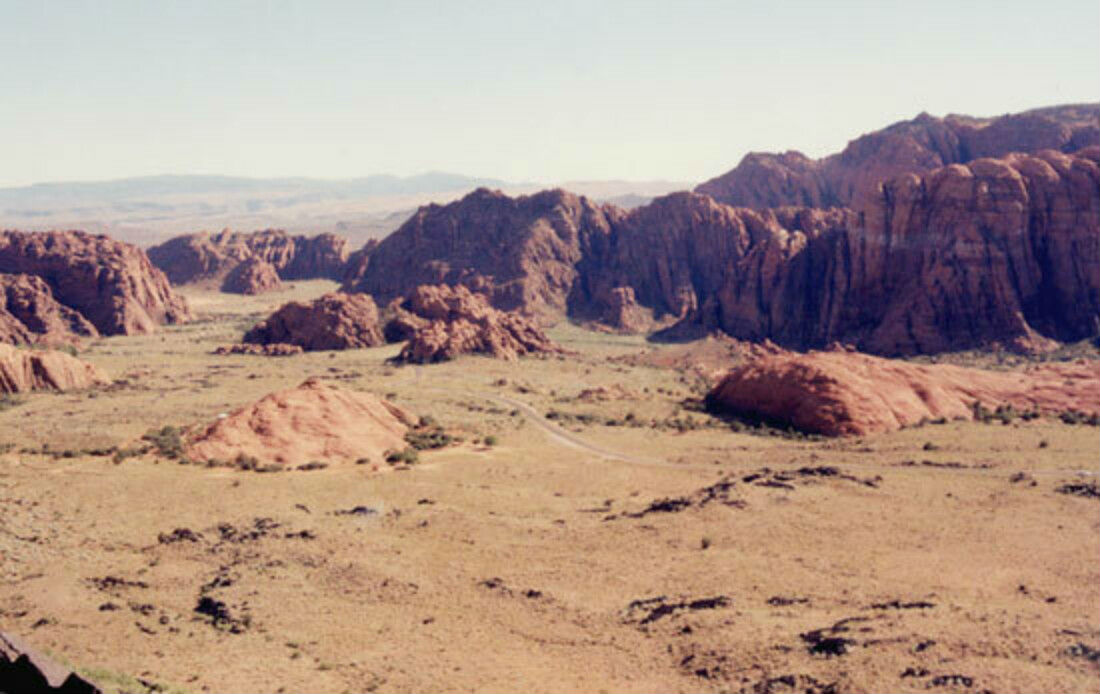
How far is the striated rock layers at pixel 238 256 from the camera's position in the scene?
6978 inches

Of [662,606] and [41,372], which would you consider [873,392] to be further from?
[41,372]

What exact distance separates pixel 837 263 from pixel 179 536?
280 feet

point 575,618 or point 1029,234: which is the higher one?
point 1029,234

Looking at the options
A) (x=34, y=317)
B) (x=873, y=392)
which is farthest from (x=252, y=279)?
(x=873, y=392)

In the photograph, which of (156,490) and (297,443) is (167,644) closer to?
(156,490)

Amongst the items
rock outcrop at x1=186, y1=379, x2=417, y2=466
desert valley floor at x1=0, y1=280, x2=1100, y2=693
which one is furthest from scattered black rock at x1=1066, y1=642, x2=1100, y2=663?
rock outcrop at x1=186, y1=379, x2=417, y2=466

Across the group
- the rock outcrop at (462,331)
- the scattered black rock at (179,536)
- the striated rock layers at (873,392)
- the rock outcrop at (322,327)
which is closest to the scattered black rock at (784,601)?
the scattered black rock at (179,536)

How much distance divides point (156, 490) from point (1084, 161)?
312 feet

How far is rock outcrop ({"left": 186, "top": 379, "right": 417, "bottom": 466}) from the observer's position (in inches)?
1703

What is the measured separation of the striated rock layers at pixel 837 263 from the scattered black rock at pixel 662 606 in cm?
6879

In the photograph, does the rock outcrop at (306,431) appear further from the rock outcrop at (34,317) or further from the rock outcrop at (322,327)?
the rock outcrop at (34,317)

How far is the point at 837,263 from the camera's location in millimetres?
97875

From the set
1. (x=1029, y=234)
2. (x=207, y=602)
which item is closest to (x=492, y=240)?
(x=1029, y=234)

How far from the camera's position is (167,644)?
21844mm
